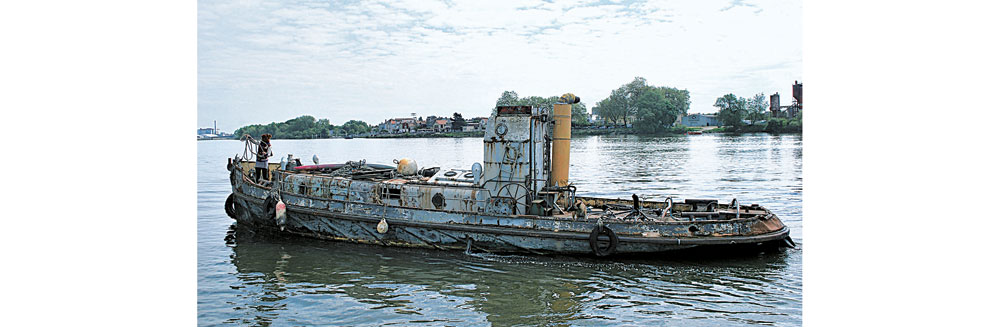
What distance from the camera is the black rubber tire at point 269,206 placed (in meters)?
14.5

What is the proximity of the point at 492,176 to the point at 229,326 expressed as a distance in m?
5.34

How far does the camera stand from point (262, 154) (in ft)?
52.2

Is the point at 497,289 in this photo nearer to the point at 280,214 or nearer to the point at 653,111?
the point at 280,214

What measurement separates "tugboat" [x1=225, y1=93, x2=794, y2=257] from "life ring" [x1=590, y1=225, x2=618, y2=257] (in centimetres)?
2

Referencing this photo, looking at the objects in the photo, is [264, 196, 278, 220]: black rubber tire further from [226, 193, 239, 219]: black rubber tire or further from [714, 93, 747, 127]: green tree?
[714, 93, 747, 127]: green tree

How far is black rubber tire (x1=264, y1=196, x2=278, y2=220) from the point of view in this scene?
14.5m

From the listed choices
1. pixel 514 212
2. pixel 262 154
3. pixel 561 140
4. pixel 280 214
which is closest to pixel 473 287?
pixel 514 212

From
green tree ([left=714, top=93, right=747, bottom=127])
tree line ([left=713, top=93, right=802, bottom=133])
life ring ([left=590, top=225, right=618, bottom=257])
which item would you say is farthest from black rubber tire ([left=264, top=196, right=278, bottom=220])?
green tree ([left=714, top=93, right=747, bottom=127])

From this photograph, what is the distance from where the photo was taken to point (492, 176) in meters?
12.5

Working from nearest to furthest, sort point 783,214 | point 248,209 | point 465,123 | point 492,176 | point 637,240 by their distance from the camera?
1. point 637,240
2. point 492,176
3. point 248,209
4. point 783,214
5. point 465,123

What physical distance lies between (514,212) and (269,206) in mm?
5700

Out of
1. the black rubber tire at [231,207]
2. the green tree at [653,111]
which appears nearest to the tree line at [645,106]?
the green tree at [653,111]

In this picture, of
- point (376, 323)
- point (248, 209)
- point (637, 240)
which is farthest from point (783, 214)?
point (248, 209)
